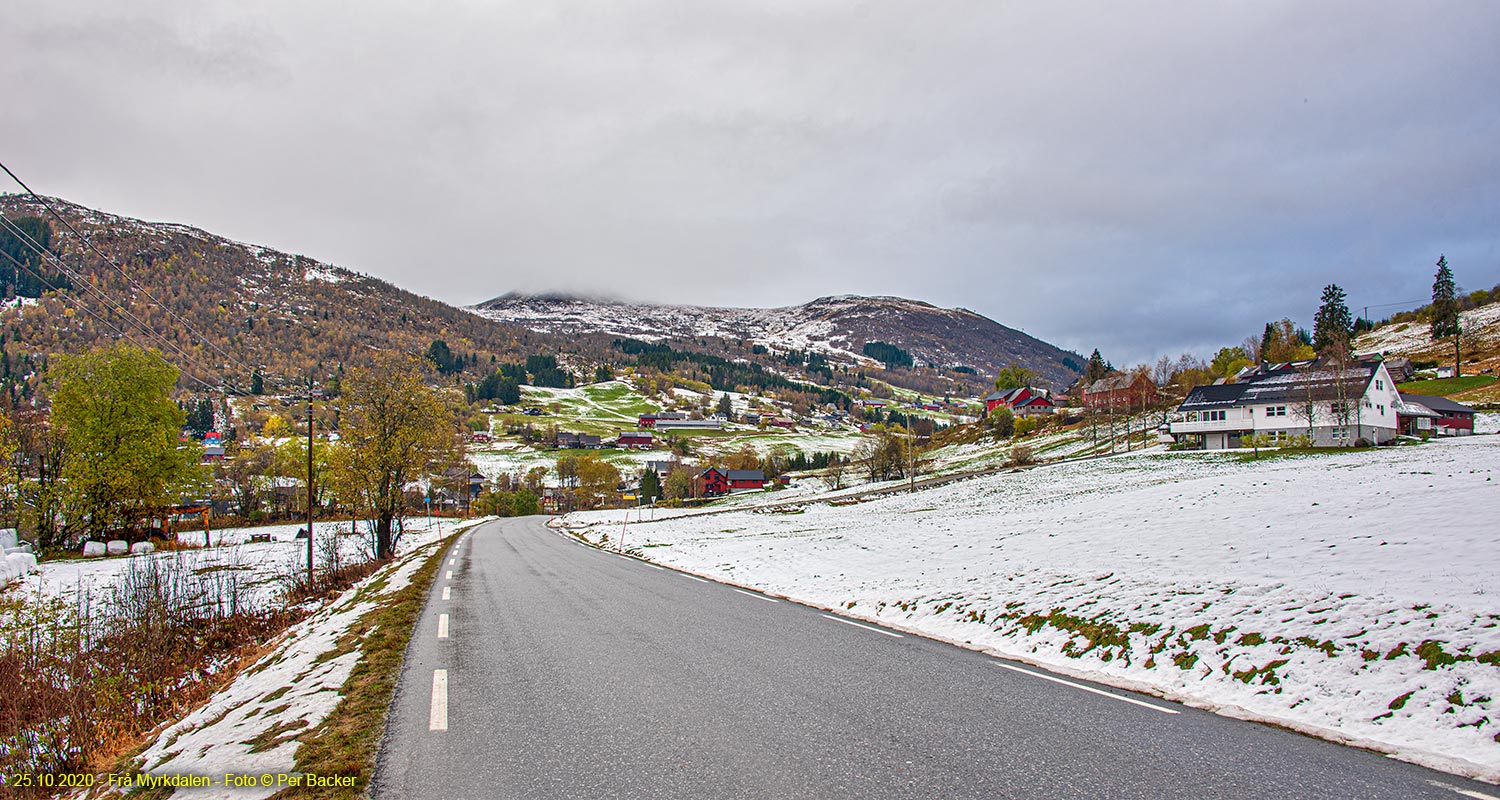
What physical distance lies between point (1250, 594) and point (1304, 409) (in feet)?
236

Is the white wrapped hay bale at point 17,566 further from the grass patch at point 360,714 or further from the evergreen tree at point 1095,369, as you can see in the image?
the evergreen tree at point 1095,369

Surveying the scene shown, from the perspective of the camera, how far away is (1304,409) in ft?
221

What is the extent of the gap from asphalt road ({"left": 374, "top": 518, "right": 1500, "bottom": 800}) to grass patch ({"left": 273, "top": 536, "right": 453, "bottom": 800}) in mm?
188

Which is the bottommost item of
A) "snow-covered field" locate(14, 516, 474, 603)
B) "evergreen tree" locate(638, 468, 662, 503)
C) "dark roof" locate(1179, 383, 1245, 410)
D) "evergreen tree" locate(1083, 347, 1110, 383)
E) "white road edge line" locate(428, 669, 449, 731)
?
"evergreen tree" locate(638, 468, 662, 503)

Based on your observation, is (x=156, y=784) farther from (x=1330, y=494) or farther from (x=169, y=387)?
(x=169, y=387)

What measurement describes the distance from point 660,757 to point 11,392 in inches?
10376

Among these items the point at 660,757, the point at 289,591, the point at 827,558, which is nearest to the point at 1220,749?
A: the point at 660,757

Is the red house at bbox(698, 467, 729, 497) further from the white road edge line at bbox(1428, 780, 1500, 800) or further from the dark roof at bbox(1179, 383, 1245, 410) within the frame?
the white road edge line at bbox(1428, 780, 1500, 800)

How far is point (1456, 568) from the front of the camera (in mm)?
11086

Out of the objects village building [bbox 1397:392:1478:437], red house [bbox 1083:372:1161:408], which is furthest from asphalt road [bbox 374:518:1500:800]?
red house [bbox 1083:372:1161:408]

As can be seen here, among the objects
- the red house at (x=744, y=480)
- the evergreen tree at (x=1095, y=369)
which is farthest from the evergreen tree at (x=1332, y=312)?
the red house at (x=744, y=480)

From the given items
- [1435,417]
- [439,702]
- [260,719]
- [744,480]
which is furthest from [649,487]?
[439,702]

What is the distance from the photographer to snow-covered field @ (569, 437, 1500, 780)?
776cm

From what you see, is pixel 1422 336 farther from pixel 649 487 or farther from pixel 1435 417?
pixel 649 487
